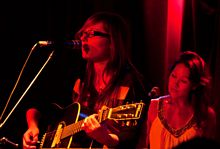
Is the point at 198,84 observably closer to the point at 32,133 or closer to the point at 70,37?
the point at 32,133

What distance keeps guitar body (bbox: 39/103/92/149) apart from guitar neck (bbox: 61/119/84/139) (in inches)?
0.8

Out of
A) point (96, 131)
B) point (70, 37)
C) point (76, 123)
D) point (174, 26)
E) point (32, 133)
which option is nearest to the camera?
point (96, 131)

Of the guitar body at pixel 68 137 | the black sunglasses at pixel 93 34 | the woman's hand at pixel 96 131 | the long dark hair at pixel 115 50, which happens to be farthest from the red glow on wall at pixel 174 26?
the woman's hand at pixel 96 131

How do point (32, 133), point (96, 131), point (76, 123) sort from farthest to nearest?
point (32, 133) → point (76, 123) → point (96, 131)

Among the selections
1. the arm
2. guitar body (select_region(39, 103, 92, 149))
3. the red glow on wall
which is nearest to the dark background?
the red glow on wall

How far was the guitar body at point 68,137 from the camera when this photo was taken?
7.64ft

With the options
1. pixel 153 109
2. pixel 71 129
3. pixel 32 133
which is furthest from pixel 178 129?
pixel 32 133

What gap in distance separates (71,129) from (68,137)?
0.05m

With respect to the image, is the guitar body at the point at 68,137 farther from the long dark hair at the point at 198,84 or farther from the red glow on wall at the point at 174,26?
the red glow on wall at the point at 174,26

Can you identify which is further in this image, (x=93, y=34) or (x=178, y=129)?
(x=93, y=34)

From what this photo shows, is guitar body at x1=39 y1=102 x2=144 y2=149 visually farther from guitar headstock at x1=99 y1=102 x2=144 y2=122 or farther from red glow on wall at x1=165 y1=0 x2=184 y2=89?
red glow on wall at x1=165 y1=0 x2=184 y2=89

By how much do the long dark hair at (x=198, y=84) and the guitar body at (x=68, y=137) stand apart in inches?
26.2

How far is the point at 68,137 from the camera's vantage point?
7.80 feet

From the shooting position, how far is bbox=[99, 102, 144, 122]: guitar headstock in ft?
6.86
